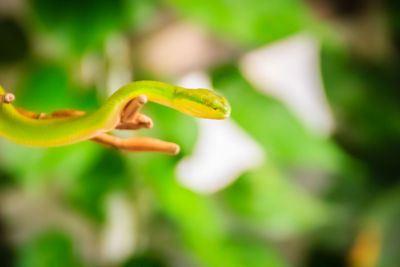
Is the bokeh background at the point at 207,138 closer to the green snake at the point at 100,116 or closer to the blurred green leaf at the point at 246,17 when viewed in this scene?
the blurred green leaf at the point at 246,17

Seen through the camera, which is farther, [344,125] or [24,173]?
[344,125]

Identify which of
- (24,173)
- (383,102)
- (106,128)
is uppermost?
(383,102)

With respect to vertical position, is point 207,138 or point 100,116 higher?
point 207,138

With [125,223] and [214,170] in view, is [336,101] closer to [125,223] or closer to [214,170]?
[214,170]

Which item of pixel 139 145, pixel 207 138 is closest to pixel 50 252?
pixel 207 138

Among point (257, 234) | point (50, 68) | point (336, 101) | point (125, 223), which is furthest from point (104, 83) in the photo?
point (336, 101)

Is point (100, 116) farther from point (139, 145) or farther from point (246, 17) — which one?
point (246, 17)
